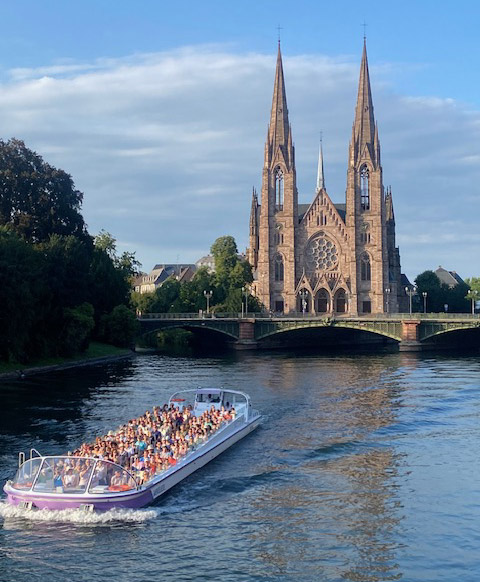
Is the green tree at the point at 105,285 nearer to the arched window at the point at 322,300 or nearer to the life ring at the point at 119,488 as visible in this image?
the arched window at the point at 322,300

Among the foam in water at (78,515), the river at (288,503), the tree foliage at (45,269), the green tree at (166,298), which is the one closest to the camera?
the river at (288,503)

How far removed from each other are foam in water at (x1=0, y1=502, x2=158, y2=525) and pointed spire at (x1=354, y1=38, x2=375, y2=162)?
143055mm

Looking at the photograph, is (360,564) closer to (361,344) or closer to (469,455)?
(469,455)

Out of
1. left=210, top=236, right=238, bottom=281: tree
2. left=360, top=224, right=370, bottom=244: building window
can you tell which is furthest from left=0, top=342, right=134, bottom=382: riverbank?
left=360, top=224, right=370, bottom=244: building window

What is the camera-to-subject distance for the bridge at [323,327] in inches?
4658

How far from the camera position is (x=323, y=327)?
416 ft

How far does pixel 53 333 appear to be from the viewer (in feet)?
287

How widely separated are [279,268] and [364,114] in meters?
37.0

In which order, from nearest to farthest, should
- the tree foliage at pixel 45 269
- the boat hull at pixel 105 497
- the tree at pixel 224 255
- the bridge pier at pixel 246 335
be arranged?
the boat hull at pixel 105 497
the tree foliage at pixel 45 269
the bridge pier at pixel 246 335
the tree at pixel 224 255

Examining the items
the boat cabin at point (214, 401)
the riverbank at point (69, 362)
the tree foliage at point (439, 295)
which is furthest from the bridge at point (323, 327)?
the boat cabin at point (214, 401)

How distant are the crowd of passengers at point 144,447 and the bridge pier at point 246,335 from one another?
7992 cm

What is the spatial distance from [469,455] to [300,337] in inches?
3882

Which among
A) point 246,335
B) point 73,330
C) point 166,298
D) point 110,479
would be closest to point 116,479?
point 110,479

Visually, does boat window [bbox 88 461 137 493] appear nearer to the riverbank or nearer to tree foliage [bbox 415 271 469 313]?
the riverbank
